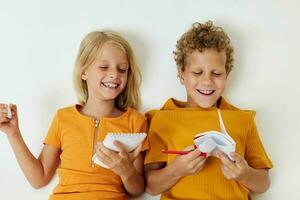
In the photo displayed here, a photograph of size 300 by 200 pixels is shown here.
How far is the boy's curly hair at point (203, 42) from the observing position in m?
1.41

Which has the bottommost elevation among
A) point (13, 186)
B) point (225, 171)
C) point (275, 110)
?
point (13, 186)

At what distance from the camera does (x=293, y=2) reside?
1.57 meters

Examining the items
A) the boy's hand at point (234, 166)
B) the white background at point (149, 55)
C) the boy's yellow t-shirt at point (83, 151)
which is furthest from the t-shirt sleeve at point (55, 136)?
the boy's hand at point (234, 166)

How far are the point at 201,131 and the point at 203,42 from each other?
0.29 meters

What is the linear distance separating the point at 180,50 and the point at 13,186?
77 cm

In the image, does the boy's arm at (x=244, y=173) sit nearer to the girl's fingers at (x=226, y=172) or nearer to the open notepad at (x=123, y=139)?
the girl's fingers at (x=226, y=172)

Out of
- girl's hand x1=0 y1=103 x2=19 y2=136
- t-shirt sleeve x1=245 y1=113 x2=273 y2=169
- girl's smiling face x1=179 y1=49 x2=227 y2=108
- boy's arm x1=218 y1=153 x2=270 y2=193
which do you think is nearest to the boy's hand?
boy's arm x1=218 y1=153 x2=270 y2=193

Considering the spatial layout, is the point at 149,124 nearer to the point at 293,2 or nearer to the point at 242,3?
the point at 242,3

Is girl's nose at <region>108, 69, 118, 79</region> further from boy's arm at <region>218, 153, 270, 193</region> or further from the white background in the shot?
boy's arm at <region>218, 153, 270, 193</region>

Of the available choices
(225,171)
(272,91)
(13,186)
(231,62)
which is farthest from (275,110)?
(13,186)

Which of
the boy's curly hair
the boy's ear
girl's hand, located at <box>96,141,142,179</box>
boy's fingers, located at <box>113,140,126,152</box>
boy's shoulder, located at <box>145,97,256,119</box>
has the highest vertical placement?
the boy's curly hair

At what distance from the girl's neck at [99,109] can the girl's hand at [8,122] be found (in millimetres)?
223

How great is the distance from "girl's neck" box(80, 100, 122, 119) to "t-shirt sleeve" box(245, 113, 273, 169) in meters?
0.46

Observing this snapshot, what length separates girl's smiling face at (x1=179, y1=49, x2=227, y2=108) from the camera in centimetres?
140
